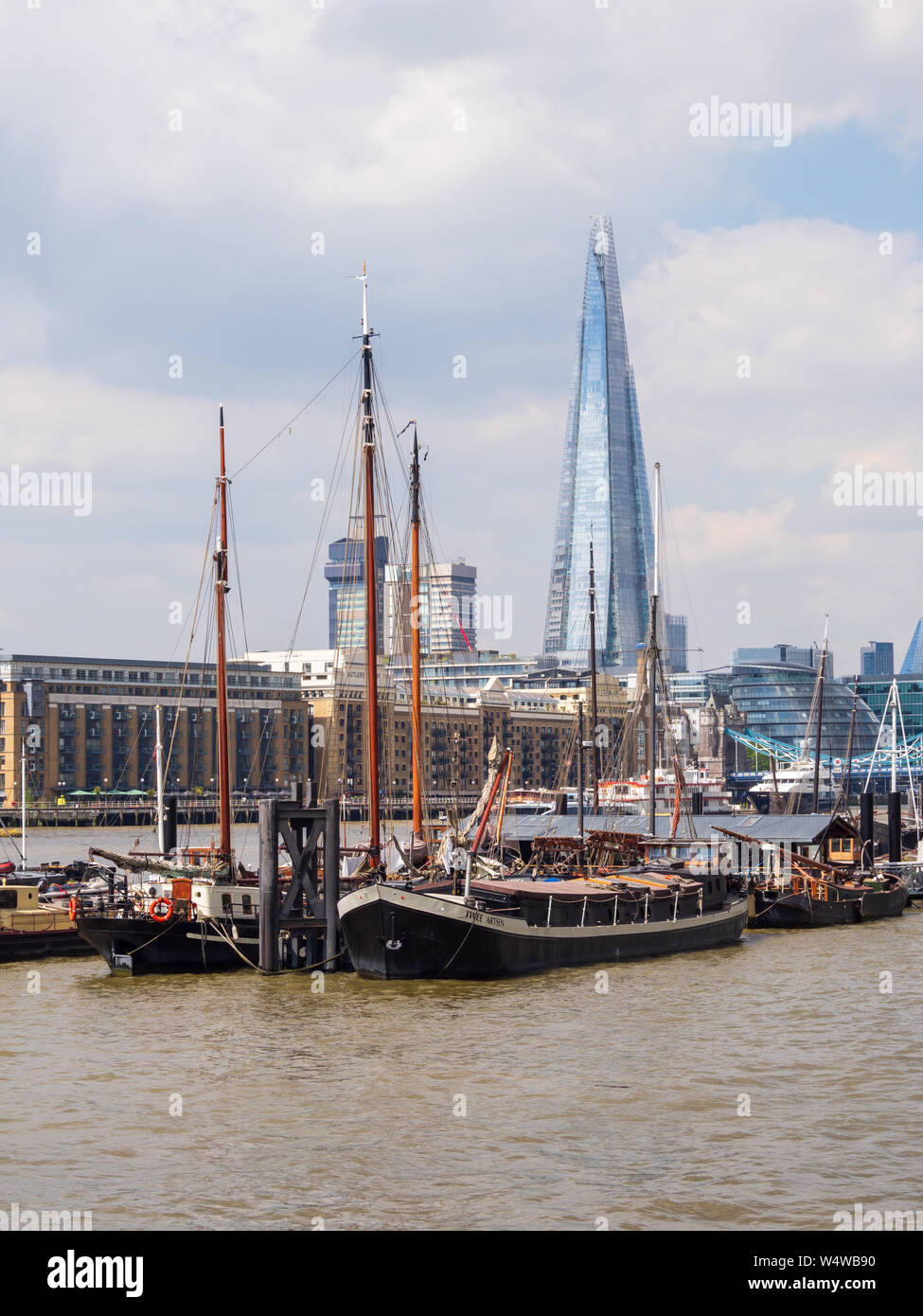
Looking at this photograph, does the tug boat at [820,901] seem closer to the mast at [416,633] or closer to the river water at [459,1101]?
the mast at [416,633]

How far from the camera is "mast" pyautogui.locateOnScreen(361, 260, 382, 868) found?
54.2m

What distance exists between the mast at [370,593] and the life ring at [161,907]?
7217 millimetres

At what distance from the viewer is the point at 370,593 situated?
185 feet

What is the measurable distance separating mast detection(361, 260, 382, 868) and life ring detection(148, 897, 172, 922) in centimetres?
722

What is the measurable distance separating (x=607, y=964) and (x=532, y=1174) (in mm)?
28418

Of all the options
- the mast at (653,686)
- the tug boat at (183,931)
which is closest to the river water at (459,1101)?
the tug boat at (183,931)

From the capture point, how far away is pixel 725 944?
62781 mm

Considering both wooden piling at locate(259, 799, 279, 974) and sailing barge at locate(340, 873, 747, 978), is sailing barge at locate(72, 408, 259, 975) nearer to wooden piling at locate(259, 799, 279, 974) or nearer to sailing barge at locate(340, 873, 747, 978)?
wooden piling at locate(259, 799, 279, 974)

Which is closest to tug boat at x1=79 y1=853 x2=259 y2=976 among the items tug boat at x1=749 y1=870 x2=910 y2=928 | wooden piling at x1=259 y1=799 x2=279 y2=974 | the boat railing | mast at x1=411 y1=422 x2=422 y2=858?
wooden piling at x1=259 y1=799 x2=279 y2=974

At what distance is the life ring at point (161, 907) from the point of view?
50.3 metres

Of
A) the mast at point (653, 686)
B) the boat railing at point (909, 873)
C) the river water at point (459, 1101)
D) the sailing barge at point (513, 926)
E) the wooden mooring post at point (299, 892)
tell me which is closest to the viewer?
the river water at point (459, 1101)
